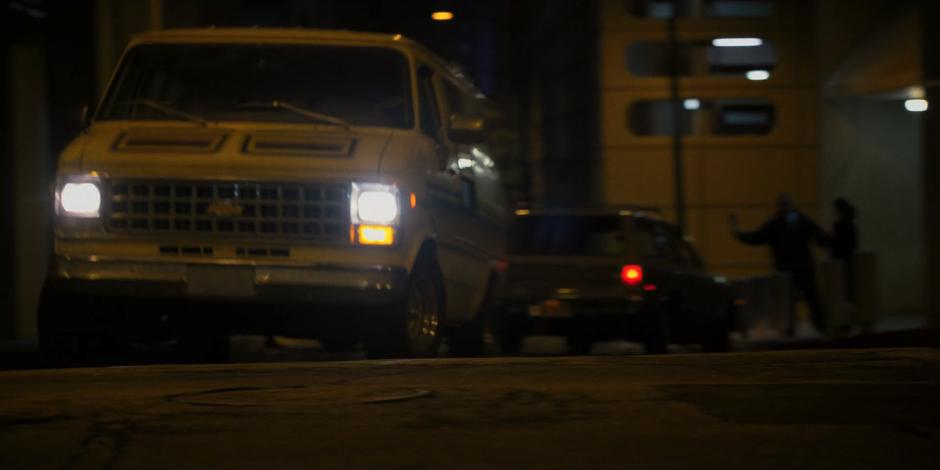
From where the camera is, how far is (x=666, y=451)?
19.3 feet

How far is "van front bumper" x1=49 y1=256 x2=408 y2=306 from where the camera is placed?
9.76 m

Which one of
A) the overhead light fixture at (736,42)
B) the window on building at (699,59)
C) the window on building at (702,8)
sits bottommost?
the window on building at (699,59)

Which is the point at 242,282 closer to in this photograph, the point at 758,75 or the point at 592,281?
the point at 592,281

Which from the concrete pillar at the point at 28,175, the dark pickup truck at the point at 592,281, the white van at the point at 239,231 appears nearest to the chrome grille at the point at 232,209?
the white van at the point at 239,231

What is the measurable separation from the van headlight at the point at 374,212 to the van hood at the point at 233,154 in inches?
4.5

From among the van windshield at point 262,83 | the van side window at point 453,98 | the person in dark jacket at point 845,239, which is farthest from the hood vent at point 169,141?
the person in dark jacket at point 845,239

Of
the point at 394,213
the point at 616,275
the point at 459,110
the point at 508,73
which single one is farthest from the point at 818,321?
the point at 508,73

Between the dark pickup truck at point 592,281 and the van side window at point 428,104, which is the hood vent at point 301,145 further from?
the dark pickup truck at point 592,281

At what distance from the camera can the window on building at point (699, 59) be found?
25.9 metres

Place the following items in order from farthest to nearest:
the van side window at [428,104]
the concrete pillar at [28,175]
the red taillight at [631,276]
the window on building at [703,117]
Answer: the window on building at [703,117]
the concrete pillar at [28,175]
the red taillight at [631,276]
the van side window at [428,104]

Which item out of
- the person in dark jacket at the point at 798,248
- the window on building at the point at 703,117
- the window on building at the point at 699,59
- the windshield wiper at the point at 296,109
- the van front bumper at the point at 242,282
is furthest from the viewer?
the window on building at the point at 703,117

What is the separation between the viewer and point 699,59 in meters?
26.0

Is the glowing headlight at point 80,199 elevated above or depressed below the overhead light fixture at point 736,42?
below

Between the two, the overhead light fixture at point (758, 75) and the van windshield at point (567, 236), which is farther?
the overhead light fixture at point (758, 75)
